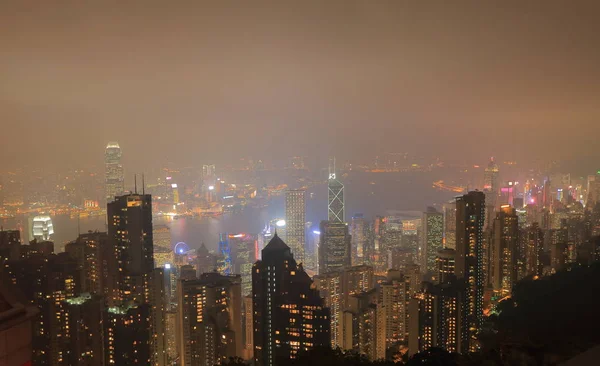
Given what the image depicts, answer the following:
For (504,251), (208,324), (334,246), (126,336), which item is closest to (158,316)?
(208,324)

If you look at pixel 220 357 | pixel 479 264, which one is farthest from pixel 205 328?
pixel 479 264

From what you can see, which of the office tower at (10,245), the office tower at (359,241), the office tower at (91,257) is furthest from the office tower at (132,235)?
→ the office tower at (359,241)

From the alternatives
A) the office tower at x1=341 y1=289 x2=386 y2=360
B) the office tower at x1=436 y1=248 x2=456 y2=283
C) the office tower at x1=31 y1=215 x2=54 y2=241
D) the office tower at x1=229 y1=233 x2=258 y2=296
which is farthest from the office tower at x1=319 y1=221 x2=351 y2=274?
the office tower at x1=31 y1=215 x2=54 y2=241

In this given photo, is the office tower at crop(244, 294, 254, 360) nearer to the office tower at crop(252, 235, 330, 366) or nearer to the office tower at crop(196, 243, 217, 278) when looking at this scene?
the office tower at crop(252, 235, 330, 366)

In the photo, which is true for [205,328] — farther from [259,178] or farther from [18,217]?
[259,178]

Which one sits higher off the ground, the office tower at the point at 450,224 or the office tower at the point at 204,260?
the office tower at the point at 450,224

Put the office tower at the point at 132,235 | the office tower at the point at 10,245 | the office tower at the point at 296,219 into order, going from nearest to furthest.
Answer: the office tower at the point at 10,245, the office tower at the point at 132,235, the office tower at the point at 296,219

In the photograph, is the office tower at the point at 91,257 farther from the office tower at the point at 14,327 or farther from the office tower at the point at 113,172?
the office tower at the point at 14,327
